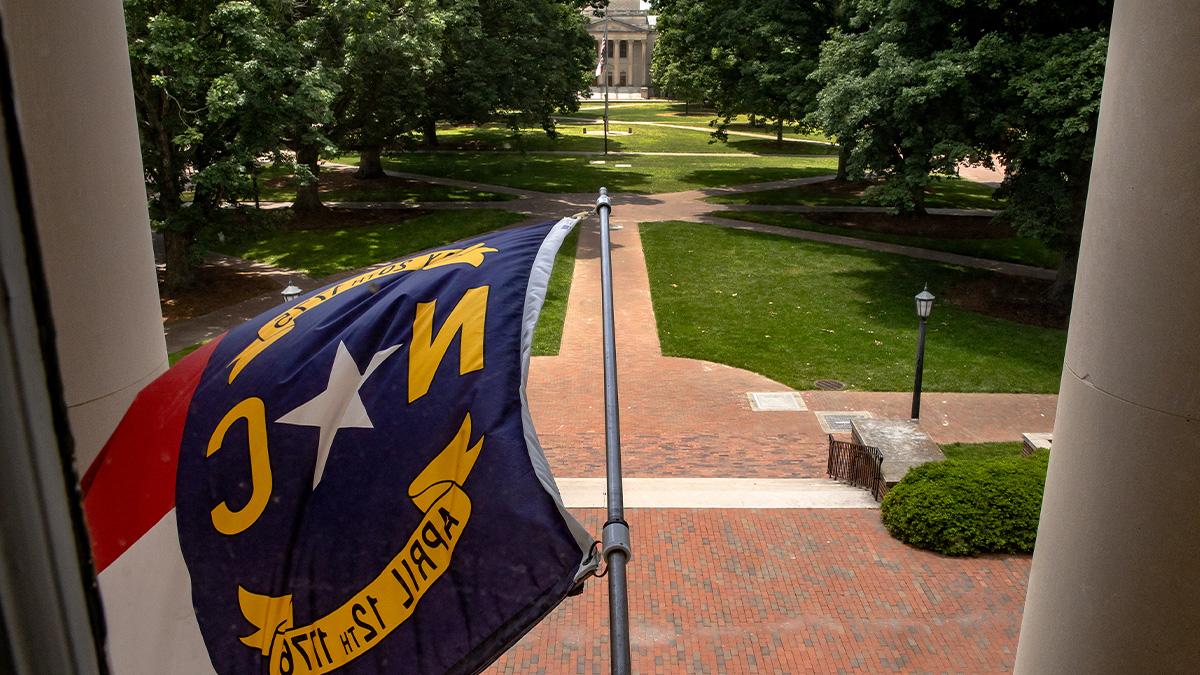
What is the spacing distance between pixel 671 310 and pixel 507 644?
19.4 metres

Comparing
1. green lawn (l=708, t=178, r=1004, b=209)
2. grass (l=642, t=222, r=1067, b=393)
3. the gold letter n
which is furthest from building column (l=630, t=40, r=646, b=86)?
the gold letter n

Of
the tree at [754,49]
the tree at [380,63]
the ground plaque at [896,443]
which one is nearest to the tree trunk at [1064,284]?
the tree at [754,49]

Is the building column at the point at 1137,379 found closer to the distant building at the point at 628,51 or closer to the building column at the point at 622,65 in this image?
the distant building at the point at 628,51

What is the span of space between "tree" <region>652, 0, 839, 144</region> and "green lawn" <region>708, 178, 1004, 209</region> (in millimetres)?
3512

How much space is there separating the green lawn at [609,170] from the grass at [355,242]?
8299 millimetres

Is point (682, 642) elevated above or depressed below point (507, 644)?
below

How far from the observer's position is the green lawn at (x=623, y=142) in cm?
5512

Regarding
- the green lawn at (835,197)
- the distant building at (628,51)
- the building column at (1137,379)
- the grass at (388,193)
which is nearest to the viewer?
the building column at (1137,379)

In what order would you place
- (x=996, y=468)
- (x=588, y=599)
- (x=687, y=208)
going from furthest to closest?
(x=687, y=208) < (x=996, y=468) < (x=588, y=599)

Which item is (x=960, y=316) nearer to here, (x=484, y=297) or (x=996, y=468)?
(x=996, y=468)

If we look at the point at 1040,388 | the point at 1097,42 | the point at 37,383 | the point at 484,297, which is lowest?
the point at 1040,388

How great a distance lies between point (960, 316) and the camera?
2272cm

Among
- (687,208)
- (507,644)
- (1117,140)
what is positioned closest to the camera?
(507,644)

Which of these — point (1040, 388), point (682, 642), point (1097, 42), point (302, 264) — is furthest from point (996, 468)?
point (302, 264)
